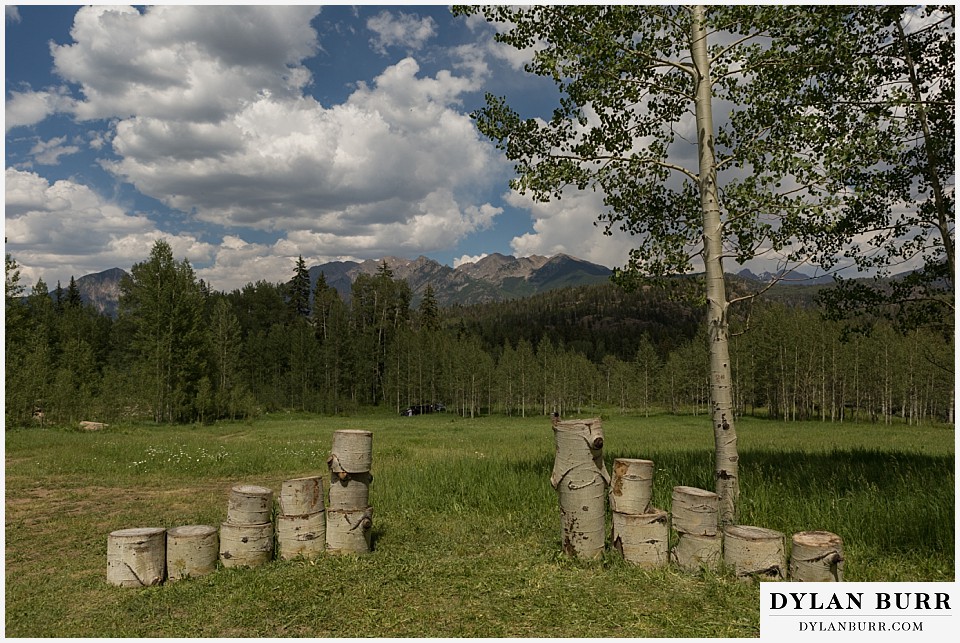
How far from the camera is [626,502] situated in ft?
21.9

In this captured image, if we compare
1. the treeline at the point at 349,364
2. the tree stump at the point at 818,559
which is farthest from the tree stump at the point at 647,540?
the treeline at the point at 349,364

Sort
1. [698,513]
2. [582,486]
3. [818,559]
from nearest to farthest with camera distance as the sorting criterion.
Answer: [818,559] < [698,513] < [582,486]

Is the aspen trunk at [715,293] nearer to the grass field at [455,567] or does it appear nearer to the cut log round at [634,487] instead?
the grass field at [455,567]

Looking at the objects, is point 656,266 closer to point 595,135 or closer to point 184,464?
point 595,135

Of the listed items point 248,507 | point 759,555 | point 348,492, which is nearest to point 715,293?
point 759,555

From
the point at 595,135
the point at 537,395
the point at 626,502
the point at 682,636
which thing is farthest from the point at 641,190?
the point at 537,395

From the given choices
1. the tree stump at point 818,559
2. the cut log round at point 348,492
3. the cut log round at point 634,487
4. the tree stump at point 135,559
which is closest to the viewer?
the tree stump at point 818,559

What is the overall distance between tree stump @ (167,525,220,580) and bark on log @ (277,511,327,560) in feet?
2.75

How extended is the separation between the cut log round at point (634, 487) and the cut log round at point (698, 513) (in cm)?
45

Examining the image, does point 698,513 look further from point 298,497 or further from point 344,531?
point 298,497

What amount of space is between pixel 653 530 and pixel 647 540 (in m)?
0.15

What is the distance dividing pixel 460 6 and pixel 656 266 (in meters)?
5.68

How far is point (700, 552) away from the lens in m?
6.16

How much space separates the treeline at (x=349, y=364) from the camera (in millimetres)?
38094
